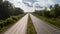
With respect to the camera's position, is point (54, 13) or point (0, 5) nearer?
point (0, 5)

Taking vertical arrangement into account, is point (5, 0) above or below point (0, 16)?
above

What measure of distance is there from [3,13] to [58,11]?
1458 inches

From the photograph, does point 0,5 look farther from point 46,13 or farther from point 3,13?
point 46,13

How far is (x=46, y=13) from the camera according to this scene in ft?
424

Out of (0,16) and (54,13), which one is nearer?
(0,16)

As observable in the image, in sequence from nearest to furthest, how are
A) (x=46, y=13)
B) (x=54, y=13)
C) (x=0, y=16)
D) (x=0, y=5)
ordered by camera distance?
1. (x=0, y=16)
2. (x=0, y=5)
3. (x=54, y=13)
4. (x=46, y=13)

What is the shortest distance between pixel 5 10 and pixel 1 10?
4.09 meters

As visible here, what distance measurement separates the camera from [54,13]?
104 meters

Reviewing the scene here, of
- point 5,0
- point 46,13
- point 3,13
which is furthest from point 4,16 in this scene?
point 46,13

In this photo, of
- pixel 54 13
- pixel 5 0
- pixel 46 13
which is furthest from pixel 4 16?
pixel 46 13

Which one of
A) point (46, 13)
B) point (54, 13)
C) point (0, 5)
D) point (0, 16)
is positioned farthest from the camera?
point (46, 13)

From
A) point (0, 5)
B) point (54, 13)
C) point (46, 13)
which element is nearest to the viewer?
point (0, 5)

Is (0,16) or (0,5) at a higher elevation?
(0,5)

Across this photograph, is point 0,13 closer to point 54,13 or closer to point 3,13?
point 3,13
